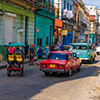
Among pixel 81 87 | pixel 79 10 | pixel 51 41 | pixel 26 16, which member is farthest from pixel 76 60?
pixel 79 10

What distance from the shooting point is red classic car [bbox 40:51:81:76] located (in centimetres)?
1169

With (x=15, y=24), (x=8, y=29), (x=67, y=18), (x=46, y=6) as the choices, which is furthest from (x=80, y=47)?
(x=67, y=18)

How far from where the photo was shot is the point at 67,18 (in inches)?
1458

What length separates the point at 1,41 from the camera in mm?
18188

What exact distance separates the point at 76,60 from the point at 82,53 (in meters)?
5.03

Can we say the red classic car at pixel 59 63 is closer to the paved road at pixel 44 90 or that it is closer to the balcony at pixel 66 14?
the paved road at pixel 44 90

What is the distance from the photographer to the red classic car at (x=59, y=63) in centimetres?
1169

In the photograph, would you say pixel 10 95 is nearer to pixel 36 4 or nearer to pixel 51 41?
pixel 36 4

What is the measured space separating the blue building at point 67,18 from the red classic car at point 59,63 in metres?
23.4

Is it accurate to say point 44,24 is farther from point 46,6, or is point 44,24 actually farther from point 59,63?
point 59,63

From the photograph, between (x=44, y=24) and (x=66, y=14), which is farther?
(x=66, y=14)

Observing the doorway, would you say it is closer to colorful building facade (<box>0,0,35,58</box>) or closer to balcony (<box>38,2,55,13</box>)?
colorful building facade (<box>0,0,35,58</box>)

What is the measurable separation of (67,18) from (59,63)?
26.2m

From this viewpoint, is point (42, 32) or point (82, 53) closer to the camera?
point (82, 53)
